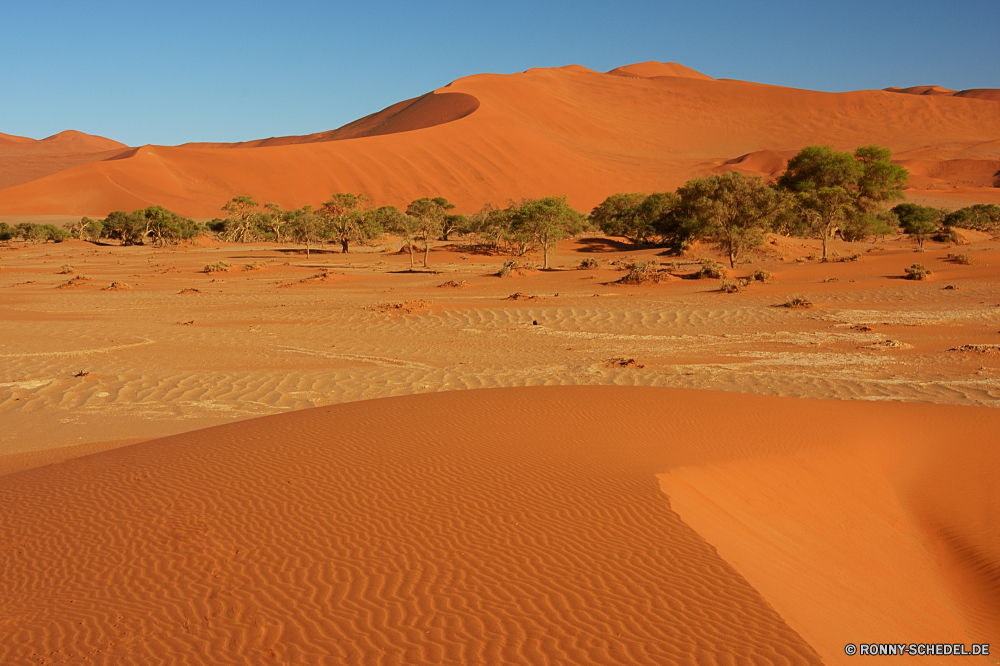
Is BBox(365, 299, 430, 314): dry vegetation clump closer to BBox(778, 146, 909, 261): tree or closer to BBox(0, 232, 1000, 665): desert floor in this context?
BBox(0, 232, 1000, 665): desert floor

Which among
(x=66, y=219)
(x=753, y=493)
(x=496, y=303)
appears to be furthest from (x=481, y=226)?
(x=66, y=219)

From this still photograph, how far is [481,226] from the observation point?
153 feet

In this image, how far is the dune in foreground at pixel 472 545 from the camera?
372cm

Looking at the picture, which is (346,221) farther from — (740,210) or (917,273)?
(917,273)

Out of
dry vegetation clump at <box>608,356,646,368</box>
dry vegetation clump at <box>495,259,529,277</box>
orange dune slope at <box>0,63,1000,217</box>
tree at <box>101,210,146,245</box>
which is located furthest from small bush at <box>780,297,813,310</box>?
orange dune slope at <box>0,63,1000,217</box>

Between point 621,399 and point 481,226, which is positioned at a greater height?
point 481,226

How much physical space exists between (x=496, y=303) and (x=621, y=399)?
41.5ft

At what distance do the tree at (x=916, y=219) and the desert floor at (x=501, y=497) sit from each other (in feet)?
115

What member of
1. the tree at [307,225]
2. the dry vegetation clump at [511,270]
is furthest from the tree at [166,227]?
the dry vegetation clump at [511,270]

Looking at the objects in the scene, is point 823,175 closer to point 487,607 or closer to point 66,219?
point 487,607

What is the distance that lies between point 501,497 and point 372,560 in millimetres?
1488

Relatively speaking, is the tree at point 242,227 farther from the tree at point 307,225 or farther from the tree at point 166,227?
the tree at point 307,225

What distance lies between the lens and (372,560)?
4.61m

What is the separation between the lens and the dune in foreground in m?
3.72
